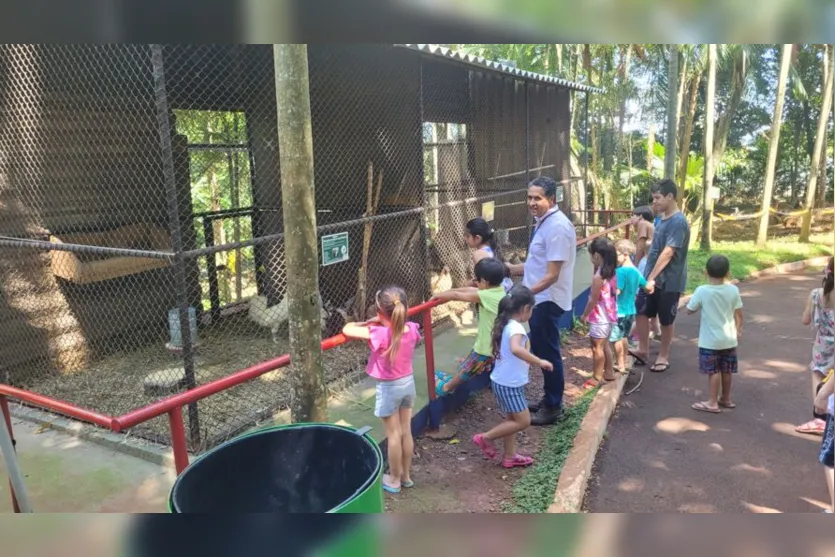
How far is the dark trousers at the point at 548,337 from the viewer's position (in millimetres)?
4473

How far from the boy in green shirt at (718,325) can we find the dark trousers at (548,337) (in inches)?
44.9

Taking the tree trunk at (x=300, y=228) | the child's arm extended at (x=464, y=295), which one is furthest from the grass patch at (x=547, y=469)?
the tree trunk at (x=300, y=228)

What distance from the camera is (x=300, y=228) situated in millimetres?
2627

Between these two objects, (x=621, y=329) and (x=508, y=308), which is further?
(x=621, y=329)

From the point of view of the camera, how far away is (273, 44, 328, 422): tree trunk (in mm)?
2520

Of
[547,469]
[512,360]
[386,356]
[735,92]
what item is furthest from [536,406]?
[735,92]

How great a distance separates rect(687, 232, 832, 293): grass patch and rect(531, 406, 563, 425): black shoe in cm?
620

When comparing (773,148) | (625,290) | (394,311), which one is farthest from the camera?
(773,148)

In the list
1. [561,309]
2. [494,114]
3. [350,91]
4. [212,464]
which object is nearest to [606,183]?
[494,114]

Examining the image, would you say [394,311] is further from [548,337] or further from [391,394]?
[548,337]

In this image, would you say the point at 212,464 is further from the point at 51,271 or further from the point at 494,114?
the point at 494,114

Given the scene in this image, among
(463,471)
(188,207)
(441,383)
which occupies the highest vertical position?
(188,207)

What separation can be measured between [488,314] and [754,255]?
449 inches

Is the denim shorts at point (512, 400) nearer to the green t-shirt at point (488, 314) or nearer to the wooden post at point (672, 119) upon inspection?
the green t-shirt at point (488, 314)
